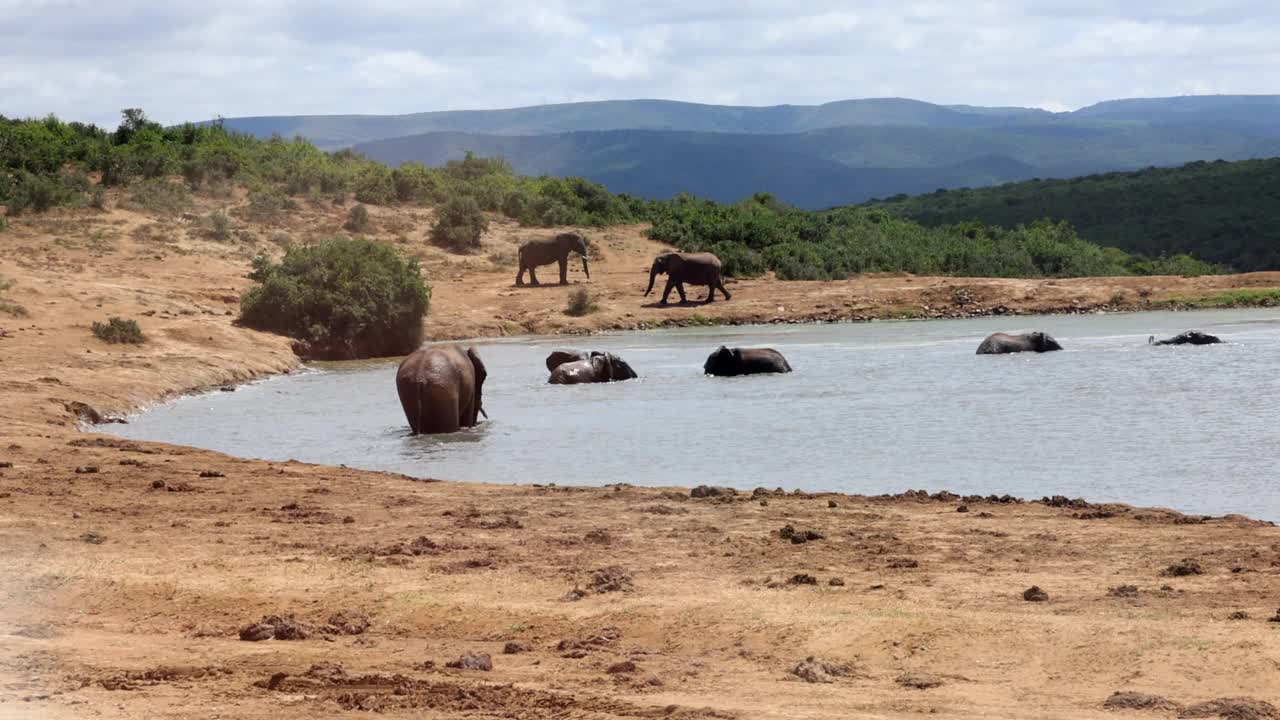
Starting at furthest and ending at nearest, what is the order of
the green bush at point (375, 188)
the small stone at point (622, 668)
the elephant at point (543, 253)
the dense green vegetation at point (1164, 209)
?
1. the dense green vegetation at point (1164, 209)
2. the green bush at point (375, 188)
3. the elephant at point (543, 253)
4. the small stone at point (622, 668)

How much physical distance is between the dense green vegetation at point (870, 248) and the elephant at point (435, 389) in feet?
83.2

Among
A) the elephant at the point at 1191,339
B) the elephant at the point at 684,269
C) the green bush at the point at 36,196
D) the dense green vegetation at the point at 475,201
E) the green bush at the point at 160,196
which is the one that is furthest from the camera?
the dense green vegetation at the point at 475,201

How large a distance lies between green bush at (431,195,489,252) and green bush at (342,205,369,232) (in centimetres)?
183

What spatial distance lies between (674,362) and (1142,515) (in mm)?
16894

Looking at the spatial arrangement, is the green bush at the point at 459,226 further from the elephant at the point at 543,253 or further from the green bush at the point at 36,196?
the green bush at the point at 36,196

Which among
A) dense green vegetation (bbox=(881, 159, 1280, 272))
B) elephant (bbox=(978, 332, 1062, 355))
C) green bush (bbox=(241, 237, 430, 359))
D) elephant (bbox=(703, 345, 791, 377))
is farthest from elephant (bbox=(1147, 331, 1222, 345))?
dense green vegetation (bbox=(881, 159, 1280, 272))

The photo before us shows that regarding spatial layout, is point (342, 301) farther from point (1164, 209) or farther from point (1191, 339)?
point (1164, 209)

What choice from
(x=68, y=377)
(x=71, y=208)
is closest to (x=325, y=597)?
(x=68, y=377)

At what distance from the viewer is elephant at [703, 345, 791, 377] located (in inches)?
1012

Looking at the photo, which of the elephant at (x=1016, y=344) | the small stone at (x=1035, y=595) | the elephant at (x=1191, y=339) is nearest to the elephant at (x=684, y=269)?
the elephant at (x=1016, y=344)

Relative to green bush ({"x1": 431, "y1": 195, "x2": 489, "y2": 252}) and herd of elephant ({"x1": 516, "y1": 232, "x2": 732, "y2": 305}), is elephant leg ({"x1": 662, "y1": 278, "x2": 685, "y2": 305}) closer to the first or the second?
herd of elephant ({"x1": 516, "y1": 232, "x2": 732, "y2": 305})

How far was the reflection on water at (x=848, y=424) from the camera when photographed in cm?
1533

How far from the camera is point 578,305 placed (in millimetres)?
36938

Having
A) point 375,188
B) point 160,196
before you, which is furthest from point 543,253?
point 160,196
